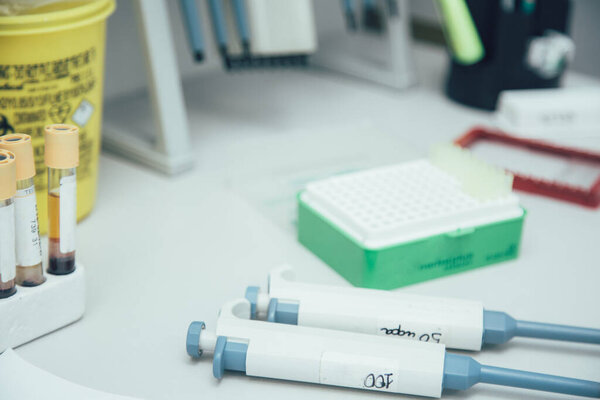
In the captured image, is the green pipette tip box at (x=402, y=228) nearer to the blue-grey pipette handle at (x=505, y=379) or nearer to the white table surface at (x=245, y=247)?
the white table surface at (x=245, y=247)

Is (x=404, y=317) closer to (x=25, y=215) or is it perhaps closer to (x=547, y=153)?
(x=25, y=215)

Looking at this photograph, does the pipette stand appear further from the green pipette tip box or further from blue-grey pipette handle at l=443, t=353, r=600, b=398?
blue-grey pipette handle at l=443, t=353, r=600, b=398

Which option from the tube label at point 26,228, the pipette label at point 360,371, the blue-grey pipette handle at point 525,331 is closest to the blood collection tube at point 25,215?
the tube label at point 26,228

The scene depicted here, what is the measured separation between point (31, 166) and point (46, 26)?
16cm

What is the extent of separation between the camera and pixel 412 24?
4.54 feet

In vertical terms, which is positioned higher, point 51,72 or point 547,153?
point 51,72

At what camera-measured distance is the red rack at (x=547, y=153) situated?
773 mm

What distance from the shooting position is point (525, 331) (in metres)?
0.55

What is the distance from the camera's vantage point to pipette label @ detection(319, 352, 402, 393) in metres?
0.49

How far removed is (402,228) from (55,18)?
0.35m

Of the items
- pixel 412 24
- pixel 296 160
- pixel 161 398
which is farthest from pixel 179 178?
pixel 412 24

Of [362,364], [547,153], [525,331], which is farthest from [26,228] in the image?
[547,153]

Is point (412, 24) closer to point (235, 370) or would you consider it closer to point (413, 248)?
point (413, 248)

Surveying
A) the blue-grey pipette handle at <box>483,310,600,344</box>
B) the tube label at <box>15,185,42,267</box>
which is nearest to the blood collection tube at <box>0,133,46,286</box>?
the tube label at <box>15,185,42,267</box>
